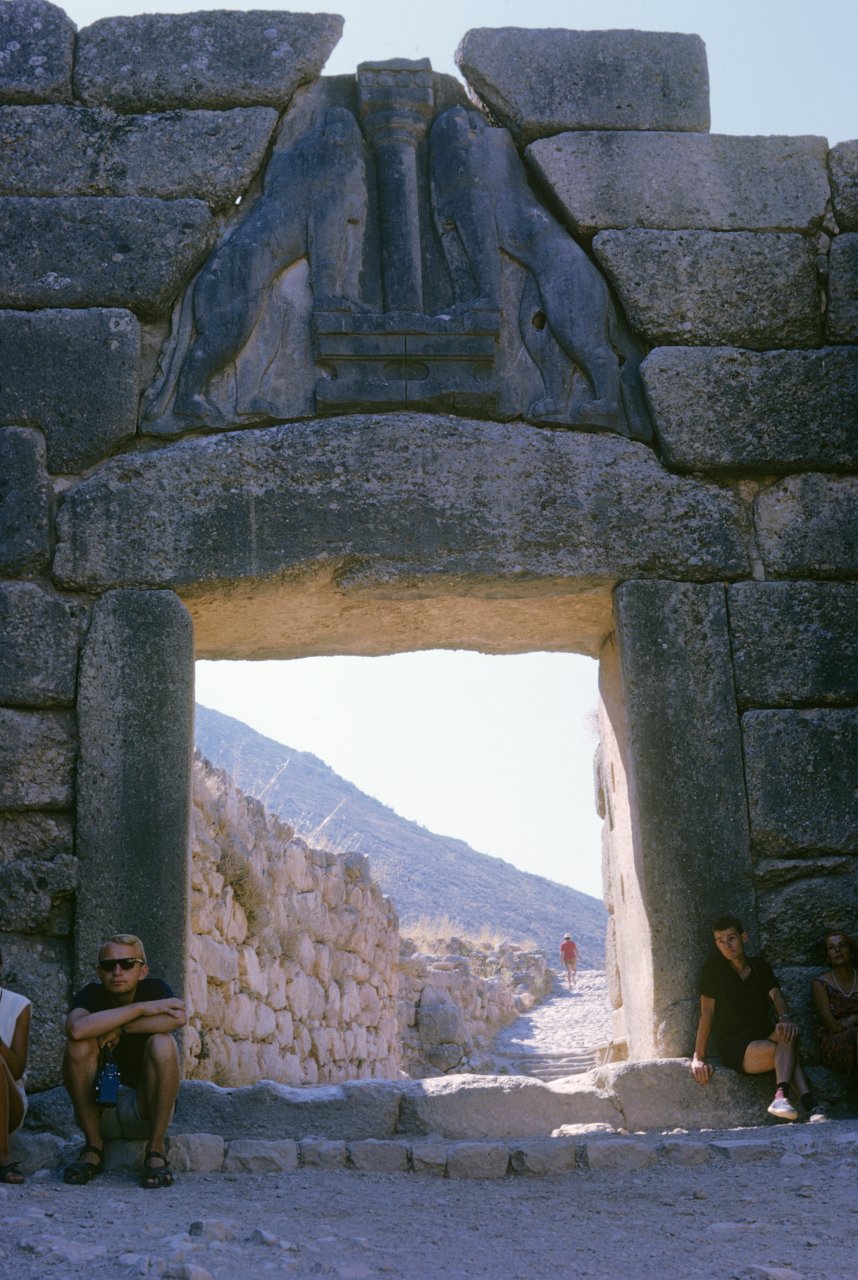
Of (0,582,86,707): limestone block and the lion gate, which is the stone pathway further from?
(0,582,86,707): limestone block

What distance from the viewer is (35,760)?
5.46m

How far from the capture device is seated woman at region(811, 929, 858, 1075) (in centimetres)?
523

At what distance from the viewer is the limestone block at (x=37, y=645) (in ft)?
18.1

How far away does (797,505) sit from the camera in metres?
5.93

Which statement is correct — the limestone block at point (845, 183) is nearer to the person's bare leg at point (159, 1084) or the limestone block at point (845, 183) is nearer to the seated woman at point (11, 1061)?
the person's bare leg at point (159, 1084)

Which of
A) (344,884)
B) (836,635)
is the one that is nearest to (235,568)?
(836,635)

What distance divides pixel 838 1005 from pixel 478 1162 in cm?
146

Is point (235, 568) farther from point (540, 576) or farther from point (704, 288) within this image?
point (704, 288)

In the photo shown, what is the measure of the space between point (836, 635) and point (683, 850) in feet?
3.33

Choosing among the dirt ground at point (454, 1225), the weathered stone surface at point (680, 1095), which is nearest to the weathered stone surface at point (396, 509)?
the weathered stone surface at point (680, 1095)

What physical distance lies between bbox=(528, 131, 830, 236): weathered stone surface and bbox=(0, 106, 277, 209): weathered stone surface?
3.91 feet

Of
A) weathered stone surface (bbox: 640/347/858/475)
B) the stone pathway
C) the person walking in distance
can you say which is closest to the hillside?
the person walking in distance

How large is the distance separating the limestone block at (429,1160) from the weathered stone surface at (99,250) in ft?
10.8

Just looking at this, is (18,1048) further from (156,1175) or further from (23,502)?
(23,502)
